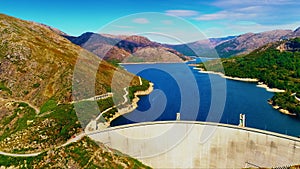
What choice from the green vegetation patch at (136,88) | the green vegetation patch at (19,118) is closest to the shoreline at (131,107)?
the green vegetation patch at (136,88)

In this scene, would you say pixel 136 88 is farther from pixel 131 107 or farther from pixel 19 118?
pixel 19 118

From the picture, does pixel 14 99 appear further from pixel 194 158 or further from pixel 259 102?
pixel 259 102

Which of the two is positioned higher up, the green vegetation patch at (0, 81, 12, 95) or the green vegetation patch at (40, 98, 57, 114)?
the green vegetation patch at (0, 81, 12, 95)

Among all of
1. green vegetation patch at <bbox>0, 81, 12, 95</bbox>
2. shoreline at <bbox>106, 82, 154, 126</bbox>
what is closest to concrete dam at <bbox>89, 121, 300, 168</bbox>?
shoreline at <bbox>106, 82, 154, 126</bbox>

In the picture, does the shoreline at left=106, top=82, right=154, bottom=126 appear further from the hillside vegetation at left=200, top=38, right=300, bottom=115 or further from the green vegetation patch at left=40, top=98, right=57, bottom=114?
the hillside vegetation at left=200, top=38, right=300, bottom=115

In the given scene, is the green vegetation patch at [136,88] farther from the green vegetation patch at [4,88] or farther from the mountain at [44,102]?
the green vegetation patch at [4,88]

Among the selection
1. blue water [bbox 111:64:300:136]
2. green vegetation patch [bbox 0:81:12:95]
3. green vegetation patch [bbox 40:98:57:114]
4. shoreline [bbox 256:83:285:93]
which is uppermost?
green vegetation patch [bbox 0:81:12:95]

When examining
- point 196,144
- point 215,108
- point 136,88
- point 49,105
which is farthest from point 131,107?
point 196,144

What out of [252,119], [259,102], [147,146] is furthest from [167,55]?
[147,146]
